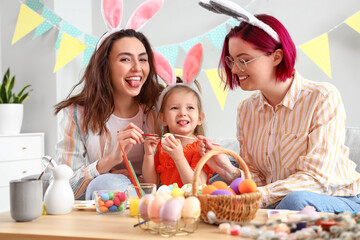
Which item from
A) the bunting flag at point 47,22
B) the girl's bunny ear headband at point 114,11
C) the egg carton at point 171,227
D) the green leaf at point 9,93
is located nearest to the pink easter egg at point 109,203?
the egg carton at point 171,227

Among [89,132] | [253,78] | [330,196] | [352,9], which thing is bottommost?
[330,196]

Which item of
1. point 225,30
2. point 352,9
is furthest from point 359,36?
point 225,30

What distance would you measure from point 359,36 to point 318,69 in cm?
34

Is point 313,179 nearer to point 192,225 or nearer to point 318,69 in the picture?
point 192,225

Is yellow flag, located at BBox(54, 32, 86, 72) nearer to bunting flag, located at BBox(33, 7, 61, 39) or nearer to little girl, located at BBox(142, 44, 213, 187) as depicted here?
bunting flag, located at BBox(33, 7, 61, 39)

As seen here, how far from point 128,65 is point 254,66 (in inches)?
25.8

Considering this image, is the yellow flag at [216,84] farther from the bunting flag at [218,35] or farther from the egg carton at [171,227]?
the egg carton at [171,227]

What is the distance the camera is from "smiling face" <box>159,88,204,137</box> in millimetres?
2051

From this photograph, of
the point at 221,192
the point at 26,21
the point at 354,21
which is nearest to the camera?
the point at 221,192

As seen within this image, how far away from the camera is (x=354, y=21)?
2.69 metres

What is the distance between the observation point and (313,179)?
1.61 metres

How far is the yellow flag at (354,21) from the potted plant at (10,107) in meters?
2.66

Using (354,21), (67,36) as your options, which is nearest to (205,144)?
(354,21)

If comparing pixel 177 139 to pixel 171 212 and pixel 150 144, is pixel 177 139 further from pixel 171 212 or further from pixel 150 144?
pixel 171 212
